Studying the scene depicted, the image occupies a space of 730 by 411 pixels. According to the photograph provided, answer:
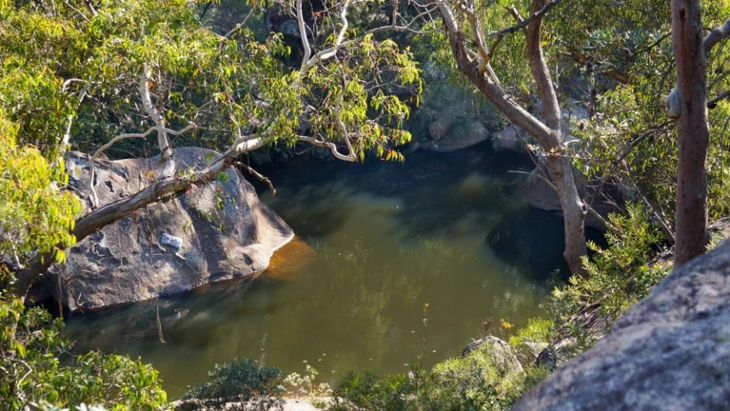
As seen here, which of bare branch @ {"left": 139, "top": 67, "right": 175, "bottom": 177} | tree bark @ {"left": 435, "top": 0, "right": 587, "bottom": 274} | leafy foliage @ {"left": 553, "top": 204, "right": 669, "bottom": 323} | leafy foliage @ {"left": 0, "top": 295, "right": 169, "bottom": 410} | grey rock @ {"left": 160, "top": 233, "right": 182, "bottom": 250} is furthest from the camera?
grey rock @ {"left": 160, "top": 233, "right": 182, "bottom": 250}

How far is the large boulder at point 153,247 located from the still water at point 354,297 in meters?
0.36

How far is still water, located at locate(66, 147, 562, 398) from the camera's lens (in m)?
12.4

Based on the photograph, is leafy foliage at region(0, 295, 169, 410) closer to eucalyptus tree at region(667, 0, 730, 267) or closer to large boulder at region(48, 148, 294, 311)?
eucalyptus tree at region(667, 0, 730, 267)

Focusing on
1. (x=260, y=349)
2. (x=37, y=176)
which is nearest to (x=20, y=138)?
(x=37, y=176)

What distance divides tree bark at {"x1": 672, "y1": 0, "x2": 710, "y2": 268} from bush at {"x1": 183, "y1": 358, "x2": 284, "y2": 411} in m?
4.49

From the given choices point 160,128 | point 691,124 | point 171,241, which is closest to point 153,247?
point 171,241

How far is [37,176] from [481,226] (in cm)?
1409

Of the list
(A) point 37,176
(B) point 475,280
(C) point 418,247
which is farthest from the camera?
(C) point 418,247

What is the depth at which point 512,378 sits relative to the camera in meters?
6.78

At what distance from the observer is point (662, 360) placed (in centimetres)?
221

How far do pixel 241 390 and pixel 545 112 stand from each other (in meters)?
5.68

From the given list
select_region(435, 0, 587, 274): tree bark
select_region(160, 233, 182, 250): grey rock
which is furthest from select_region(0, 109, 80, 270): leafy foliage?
select_region(160, 233, 182, 250): grey rock

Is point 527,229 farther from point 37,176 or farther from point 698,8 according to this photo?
point 37,176

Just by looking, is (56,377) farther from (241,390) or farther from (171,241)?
(171,241)
